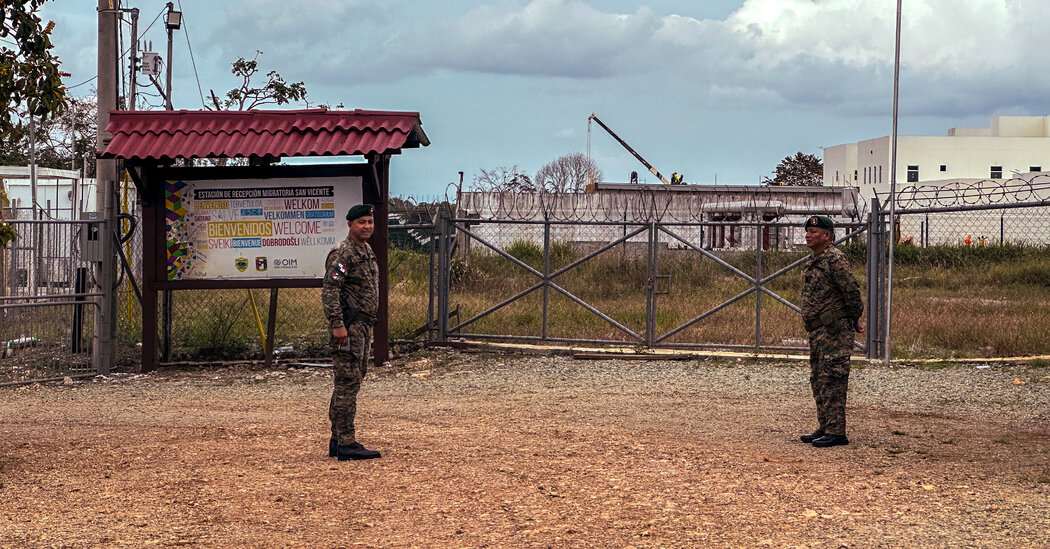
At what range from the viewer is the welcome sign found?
39.9ft

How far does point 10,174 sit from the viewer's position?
24.8 metres

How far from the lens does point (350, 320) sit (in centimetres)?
736

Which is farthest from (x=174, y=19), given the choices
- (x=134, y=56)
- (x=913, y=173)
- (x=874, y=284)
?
(x=913, y=173)

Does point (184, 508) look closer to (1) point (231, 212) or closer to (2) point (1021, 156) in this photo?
(1) point (231, 212)

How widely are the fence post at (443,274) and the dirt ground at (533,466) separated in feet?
7.85

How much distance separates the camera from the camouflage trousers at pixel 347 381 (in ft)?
24.0

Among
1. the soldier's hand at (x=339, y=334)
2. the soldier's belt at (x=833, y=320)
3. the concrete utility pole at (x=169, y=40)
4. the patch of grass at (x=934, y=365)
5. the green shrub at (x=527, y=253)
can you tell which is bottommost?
the patch of grass at (x=934, y=365)

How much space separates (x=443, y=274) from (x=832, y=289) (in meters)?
6.64

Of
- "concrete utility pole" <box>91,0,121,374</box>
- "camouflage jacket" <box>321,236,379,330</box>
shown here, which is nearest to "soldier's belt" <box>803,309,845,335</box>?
"camouflage jacket" <box>321,236,379,330</box>

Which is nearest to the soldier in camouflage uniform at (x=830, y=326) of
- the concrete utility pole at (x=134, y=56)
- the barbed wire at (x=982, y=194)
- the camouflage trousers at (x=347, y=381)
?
the barbed wire at (x=982, y=194)

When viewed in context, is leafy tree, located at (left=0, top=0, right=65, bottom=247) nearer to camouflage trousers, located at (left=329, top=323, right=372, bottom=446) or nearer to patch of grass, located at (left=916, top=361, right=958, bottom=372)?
camouflage trousers, located at (left=329, top=323, right=372, bottom=446)

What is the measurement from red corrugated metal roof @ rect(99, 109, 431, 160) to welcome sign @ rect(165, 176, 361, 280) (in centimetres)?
49

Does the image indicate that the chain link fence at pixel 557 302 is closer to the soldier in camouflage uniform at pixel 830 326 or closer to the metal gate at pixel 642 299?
the metal gate at pixel 642 299

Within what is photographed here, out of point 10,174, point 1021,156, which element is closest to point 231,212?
point 10,174
